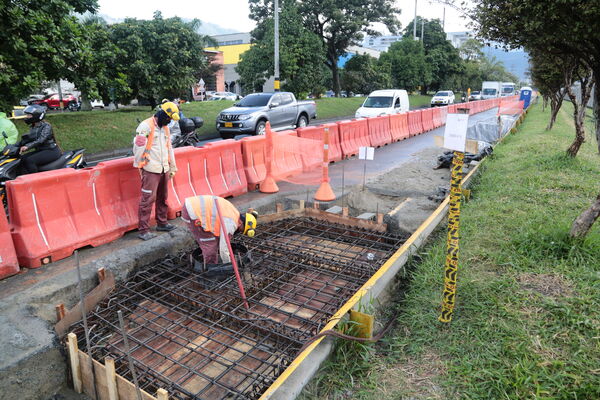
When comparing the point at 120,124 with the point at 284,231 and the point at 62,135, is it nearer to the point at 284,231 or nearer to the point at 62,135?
the point at 62,135

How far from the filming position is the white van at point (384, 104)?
20.6 metres

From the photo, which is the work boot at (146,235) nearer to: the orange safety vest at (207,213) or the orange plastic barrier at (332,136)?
the orange safety vest at (207,213)

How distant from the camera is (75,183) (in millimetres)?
5355

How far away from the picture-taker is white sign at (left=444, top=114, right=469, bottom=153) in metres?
3.51

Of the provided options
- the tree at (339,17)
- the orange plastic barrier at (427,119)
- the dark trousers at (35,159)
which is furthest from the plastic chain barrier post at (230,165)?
the tree at (339,17)

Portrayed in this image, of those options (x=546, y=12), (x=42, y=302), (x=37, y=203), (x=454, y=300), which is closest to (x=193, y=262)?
(x=42, y=302)

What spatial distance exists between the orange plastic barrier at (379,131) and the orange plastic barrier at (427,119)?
4702mm

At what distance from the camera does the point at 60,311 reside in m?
4.21

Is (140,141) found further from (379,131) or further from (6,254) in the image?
(379,131)

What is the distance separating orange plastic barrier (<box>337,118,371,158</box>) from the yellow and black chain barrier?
8.85 meters

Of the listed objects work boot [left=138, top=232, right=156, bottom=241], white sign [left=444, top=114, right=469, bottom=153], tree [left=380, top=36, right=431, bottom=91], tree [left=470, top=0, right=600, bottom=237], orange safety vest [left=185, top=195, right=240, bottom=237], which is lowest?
work boot [left=138, top=232, right=156, bottom=241]

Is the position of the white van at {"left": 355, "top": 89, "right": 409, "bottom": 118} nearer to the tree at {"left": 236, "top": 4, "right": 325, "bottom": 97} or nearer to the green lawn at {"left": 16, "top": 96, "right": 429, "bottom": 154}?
the green lawn at {"left": 16, "top": 96, "right": 429, "bottom": 154}

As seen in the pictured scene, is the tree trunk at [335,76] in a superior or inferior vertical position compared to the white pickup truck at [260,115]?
superior

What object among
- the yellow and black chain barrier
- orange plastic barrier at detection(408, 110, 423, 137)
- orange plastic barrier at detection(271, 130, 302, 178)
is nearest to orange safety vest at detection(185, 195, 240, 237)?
the yellow and black chain barrier
